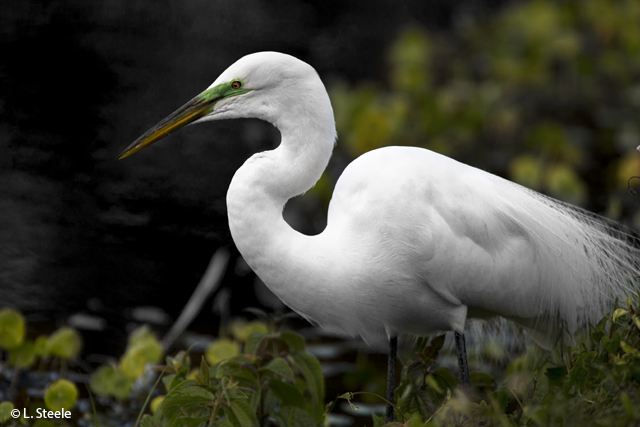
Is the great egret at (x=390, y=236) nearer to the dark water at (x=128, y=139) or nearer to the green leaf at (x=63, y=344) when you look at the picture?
the green leaf at (x=63, y=344)

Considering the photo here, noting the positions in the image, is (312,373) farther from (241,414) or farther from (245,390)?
(241,414)

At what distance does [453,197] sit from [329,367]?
1.43m

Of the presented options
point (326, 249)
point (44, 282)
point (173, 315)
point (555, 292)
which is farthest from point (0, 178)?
point (555, 292)

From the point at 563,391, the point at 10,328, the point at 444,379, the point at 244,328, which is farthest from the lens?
the point at 244,328

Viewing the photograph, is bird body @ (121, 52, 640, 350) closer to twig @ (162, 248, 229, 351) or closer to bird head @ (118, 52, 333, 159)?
bird head @ (118, 52, 333, 159)

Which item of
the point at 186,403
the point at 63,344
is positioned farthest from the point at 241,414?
the point at 63,344

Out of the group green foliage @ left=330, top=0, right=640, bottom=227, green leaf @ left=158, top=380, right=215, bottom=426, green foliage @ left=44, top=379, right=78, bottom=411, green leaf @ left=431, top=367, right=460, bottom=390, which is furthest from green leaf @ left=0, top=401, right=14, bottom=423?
green foliage @ left=330, top=0, right=640, bottom=227

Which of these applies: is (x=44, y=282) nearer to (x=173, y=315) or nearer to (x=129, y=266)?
(x=129, y=266)

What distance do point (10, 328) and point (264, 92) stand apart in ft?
4.62

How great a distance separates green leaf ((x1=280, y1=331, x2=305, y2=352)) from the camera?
2.47 meters

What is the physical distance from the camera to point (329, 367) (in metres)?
3.64

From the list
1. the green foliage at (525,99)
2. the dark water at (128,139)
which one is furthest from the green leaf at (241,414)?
the green foliage at (525,99)

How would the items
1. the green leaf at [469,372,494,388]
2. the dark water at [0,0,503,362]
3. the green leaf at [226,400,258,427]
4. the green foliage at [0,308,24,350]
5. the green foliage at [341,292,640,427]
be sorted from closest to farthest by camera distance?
the green foliage at [341,292,640,427], the green leaf at [226,400,258,427], the green leaf at [469,372,494,388], the green foliage at [0,308,24,350], the dark water at [0,0,503,362]

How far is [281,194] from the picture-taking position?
7.55ft
